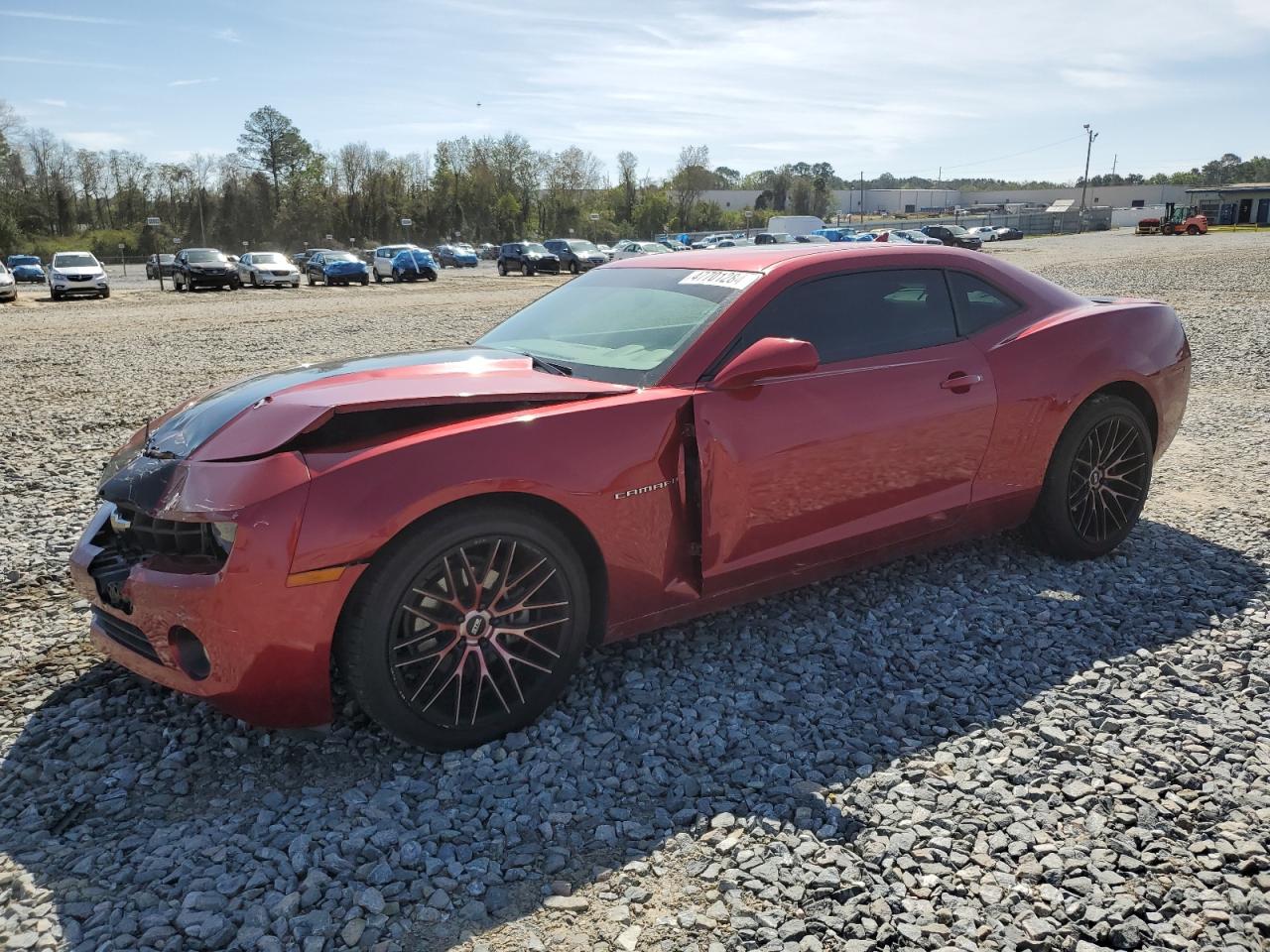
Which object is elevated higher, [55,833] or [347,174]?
[347,174]

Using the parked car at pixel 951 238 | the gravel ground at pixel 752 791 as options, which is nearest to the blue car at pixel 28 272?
the parked car at pixel 951 238

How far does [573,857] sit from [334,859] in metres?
0.63

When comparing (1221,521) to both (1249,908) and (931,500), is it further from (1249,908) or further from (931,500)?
(1249,908)

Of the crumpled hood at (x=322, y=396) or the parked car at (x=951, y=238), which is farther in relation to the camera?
the parked car at (x=951, y=238)

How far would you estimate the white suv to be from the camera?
27.2 metres

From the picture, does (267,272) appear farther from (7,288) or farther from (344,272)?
(7,288)

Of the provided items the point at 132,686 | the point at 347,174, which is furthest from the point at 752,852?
the point at 347,174

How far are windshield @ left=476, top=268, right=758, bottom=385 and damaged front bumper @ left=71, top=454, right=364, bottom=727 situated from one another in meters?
1.28

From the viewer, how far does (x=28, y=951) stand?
214cm

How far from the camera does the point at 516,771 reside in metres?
2.84

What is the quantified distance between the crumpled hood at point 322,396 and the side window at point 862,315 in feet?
2.41

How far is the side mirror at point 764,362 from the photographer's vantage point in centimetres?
314

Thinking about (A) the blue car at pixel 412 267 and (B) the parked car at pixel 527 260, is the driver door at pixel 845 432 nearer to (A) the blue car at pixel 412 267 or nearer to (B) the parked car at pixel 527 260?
(A) the blue car at pixel 412 267

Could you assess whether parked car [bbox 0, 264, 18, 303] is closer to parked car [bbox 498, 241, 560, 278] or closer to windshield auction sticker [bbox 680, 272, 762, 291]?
parked car [bbox 498, 241, 560, 278]
